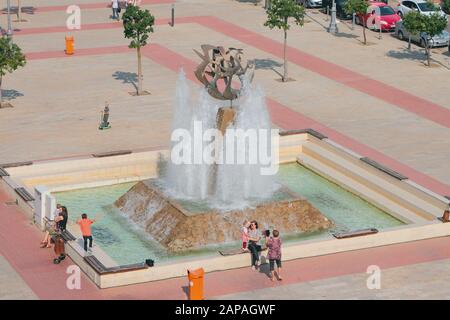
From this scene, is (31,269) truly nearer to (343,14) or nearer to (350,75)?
(350,75)

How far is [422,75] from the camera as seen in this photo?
57750mm

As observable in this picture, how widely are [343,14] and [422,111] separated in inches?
770

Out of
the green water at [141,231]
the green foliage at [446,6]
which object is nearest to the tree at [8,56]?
the green water at [141,231]

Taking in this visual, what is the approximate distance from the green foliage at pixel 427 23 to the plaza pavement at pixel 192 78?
1.72m

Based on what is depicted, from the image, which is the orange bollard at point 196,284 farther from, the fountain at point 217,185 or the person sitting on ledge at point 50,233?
the person sitting on ledge at point 50,233

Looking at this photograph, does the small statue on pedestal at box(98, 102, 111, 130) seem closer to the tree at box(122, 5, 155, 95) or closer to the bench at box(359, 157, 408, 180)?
the tree at box(122, 5, 155, 95)

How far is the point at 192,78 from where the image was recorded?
55.7 meters

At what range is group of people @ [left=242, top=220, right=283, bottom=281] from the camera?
33928 millimetres

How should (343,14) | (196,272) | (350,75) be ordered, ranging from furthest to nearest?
(343,14), (350,75), (196,272)

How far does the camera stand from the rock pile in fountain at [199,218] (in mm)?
37281

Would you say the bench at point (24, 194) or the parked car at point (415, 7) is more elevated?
the parked car at point (415, 7)

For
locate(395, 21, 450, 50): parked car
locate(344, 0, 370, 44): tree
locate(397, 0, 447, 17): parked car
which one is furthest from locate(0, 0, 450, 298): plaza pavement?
Answer: locate(397, 0, 447, 17): parked car

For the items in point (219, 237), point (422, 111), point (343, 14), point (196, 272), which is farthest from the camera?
point (343, 14)
